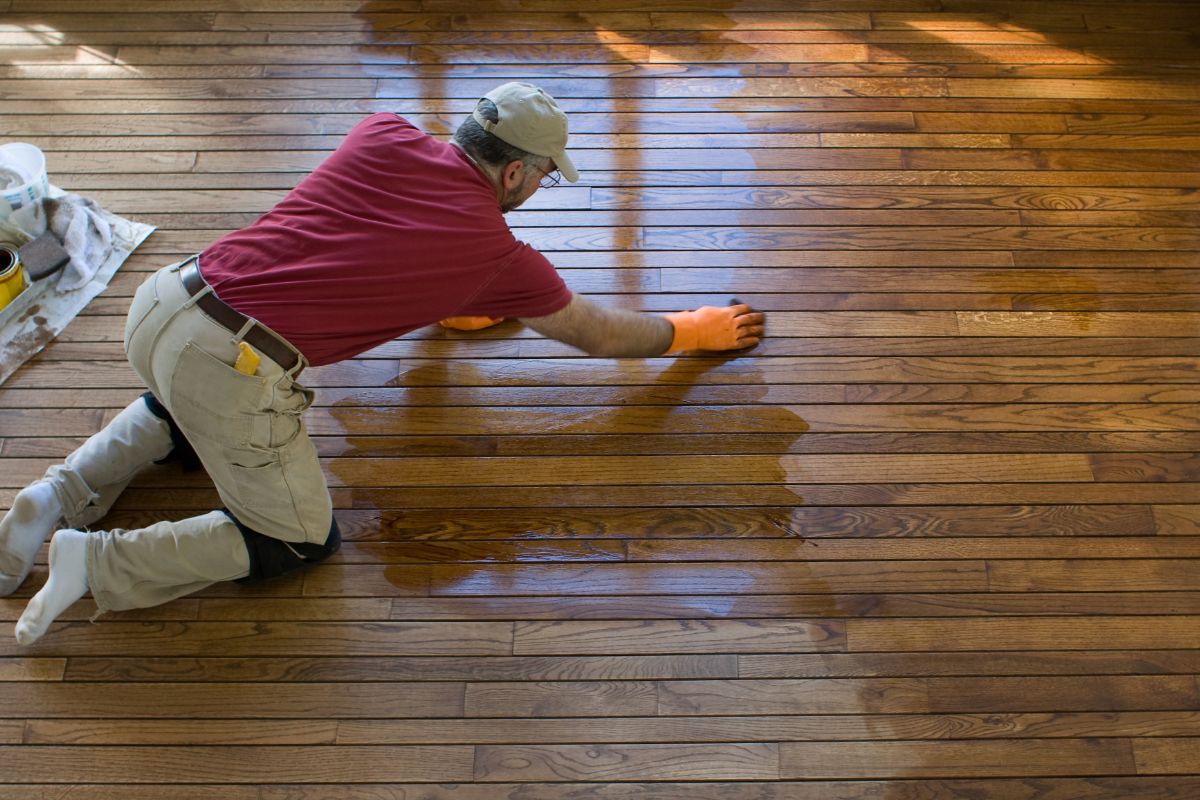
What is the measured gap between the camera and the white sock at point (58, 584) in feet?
8.50

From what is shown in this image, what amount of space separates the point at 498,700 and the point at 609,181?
1.67 metres

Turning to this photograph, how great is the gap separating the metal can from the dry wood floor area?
24cm

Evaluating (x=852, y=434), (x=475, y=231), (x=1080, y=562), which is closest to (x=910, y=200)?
(x=852, y=434)

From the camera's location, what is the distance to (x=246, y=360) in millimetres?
2414

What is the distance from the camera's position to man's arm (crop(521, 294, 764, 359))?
2.77 metres

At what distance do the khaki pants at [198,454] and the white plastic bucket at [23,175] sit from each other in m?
0.91

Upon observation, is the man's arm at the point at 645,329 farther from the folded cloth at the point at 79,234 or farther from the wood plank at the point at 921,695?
the folded cloth at the point at 79,234

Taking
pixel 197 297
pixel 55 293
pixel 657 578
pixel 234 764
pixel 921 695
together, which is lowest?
pixel 234 764

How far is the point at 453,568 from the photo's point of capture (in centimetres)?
284

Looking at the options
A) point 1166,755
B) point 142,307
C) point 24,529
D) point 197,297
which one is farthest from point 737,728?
point 24,529

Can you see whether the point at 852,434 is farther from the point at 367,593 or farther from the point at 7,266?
the point at 7,266

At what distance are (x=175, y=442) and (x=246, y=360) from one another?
0.61 metres

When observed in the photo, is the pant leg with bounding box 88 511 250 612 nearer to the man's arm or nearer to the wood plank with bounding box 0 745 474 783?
the wood plank with bounding box 0 745 474 783

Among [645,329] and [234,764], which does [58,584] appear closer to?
[234,764]
